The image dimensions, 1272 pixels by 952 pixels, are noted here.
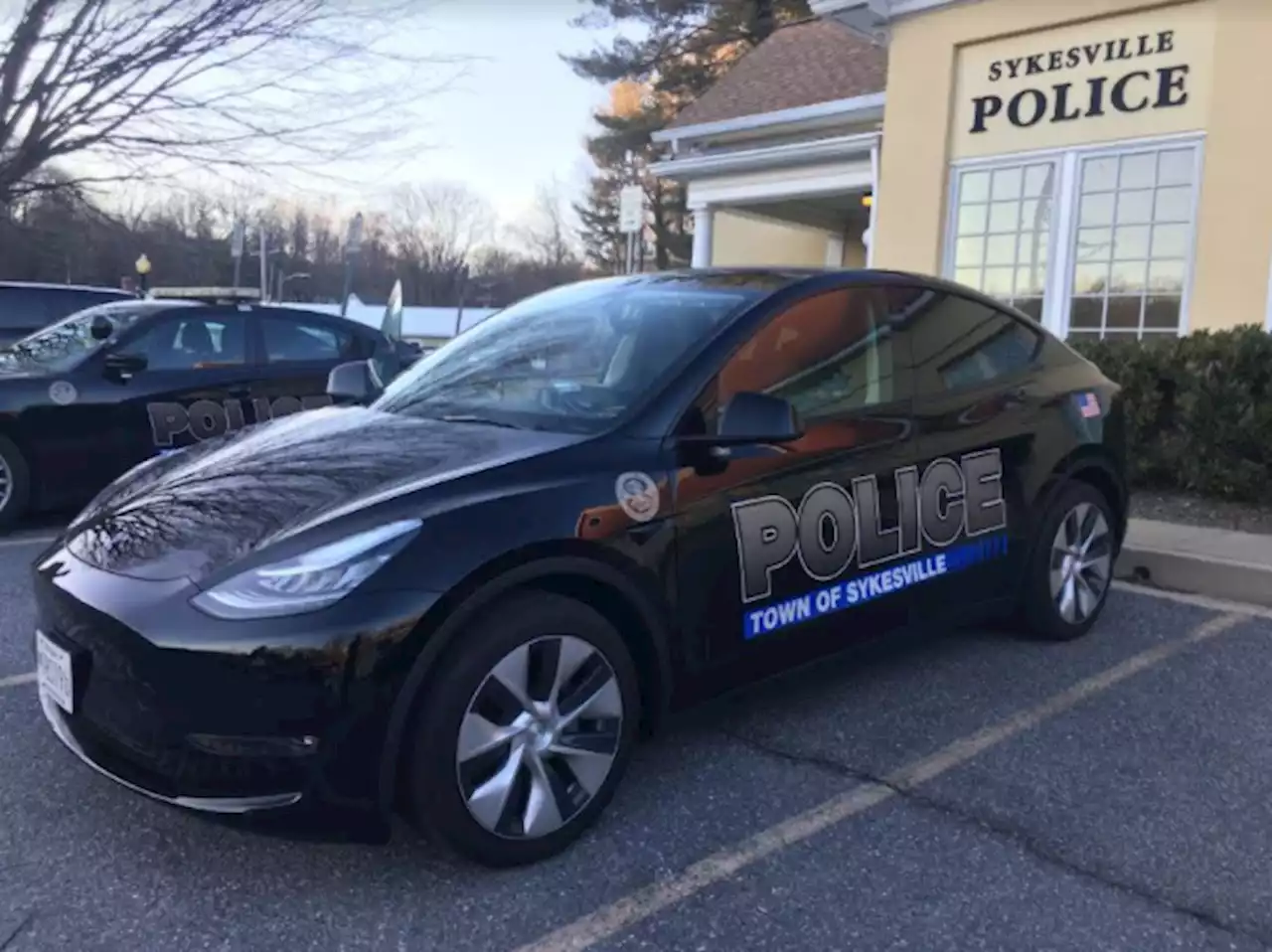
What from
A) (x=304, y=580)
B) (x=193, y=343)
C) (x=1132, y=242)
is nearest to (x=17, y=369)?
(x=193, y=343)

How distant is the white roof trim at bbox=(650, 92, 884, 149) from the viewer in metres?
11.8

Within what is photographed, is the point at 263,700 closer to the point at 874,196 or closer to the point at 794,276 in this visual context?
the point at 794,276

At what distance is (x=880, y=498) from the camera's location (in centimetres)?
366

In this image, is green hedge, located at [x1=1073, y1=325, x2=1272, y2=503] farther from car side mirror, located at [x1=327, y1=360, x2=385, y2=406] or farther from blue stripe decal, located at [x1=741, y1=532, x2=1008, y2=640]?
car side mirror, located at [x1=327, y1=360, x2=385, y2=406]

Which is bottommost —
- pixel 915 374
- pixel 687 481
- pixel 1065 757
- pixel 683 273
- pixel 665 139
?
pixel 1065 757

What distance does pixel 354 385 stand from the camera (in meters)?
4.13

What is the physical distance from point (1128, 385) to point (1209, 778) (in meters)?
4.48

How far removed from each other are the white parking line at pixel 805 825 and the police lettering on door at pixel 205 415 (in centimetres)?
472

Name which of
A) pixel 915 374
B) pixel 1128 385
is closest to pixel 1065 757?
pixel 915 374

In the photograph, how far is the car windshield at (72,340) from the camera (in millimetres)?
6953

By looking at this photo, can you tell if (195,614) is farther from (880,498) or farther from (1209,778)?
(1209,778)

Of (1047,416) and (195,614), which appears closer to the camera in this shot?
(195,614)

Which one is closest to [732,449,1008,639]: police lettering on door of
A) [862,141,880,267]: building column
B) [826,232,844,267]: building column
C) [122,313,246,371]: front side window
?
[122,313,246,371]: front side window

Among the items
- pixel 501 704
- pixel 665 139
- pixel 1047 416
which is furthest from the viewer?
pixel 665 139
